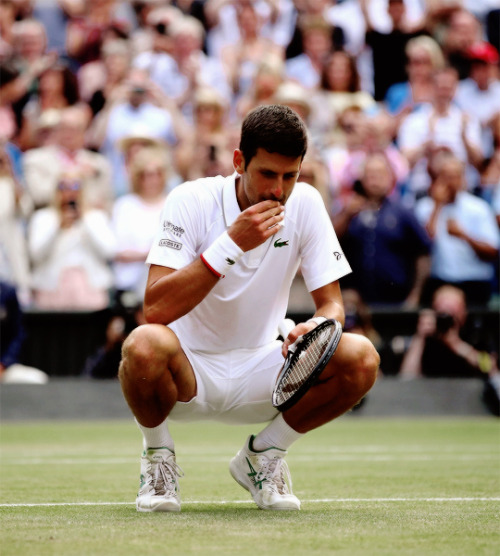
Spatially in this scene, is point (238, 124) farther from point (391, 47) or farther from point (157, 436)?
point (157, 436)

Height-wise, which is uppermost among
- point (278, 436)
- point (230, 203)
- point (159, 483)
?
point (230, 203)

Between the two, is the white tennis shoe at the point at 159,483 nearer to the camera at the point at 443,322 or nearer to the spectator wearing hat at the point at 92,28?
the camera at the point at 443,322

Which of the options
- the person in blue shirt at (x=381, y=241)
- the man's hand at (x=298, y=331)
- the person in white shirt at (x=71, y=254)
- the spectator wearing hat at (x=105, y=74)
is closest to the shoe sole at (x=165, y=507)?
the man's hand at (x=298, y=331)

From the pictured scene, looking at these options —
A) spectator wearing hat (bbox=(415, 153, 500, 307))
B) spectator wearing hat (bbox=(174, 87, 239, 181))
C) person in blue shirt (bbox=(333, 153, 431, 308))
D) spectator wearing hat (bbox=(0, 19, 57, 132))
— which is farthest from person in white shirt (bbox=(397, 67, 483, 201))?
spectator wearing hat (bbox=(0, 19, 57, 132))

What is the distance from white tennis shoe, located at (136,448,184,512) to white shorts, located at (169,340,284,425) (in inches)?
8.7

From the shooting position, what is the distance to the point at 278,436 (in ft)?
16.8

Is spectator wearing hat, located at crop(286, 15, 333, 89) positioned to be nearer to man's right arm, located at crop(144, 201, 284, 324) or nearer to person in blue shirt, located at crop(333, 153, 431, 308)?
person in blue shirt, located at crop(333, 153, 431, 308)

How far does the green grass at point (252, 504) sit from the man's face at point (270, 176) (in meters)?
1.26

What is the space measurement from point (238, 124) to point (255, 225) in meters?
8.63

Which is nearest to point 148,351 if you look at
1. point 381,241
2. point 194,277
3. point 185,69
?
point 194,277

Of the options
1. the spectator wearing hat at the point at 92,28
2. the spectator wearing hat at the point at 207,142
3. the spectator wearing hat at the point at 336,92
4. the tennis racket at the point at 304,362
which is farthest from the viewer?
the spectator wearing hat at the point at 92,28

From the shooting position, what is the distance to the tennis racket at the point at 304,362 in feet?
14.6

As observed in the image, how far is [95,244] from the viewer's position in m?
11.7

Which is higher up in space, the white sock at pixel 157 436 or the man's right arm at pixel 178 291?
the man's right arm at pixel 178 291
